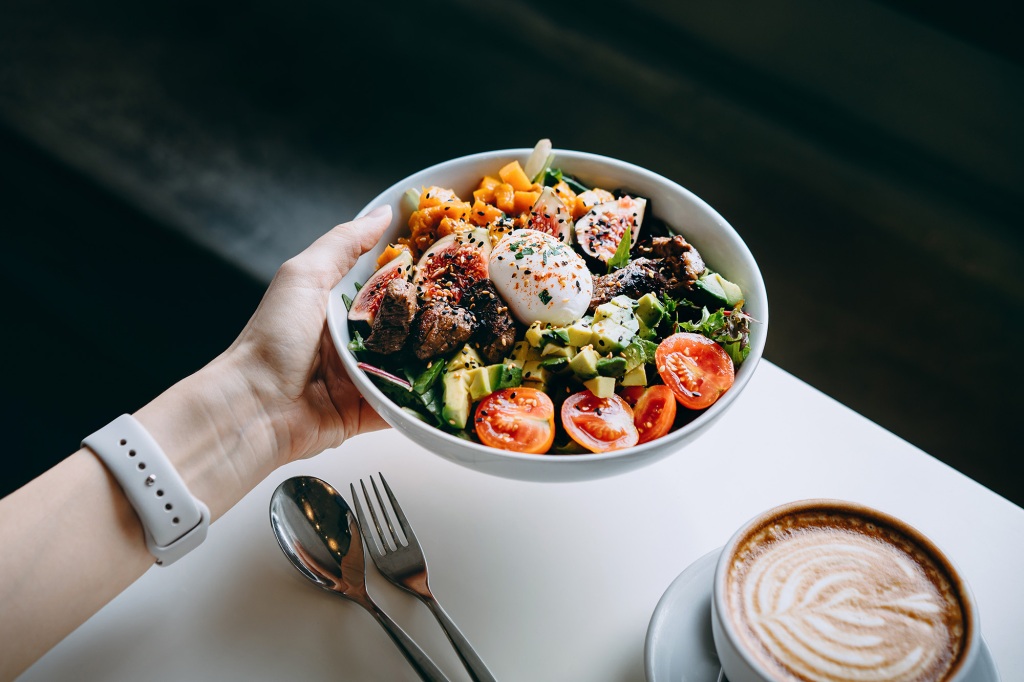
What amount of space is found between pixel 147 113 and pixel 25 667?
2.49m

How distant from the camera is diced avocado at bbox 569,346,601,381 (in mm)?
1258

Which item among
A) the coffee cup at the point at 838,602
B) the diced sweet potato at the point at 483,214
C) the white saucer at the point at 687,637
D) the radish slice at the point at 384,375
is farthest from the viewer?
the diced sweet potato at the point at 483,214

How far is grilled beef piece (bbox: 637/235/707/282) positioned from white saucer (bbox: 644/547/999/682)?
0.50m

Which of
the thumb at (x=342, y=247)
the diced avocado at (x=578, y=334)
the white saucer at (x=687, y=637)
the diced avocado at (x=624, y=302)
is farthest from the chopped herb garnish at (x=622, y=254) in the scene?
the white saucer at (x=687, y=637)

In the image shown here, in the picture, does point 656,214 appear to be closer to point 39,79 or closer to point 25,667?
point 25,667

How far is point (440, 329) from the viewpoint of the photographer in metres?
1.34

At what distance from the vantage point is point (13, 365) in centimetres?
263

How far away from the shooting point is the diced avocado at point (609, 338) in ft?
4.25

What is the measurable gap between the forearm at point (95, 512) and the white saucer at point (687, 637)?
30.4 inches

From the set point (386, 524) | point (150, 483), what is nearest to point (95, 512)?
point (150, 483)

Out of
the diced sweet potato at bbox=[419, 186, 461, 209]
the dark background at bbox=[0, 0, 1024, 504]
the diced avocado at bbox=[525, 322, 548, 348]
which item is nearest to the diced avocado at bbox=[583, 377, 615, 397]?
the diced avocado at bbox=[525, 322, 548, 348]

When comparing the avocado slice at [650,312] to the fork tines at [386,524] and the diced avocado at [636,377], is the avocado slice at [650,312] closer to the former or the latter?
the diced avocado at [636,377]

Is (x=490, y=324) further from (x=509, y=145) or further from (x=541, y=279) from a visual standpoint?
(x=509, y=145)

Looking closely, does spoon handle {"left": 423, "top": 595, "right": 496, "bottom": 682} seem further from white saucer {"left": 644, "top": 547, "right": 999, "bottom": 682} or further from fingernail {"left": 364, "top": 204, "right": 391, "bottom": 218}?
fingernail {"left": 364, "top": 204, "right": 391, "bottom": 218}
